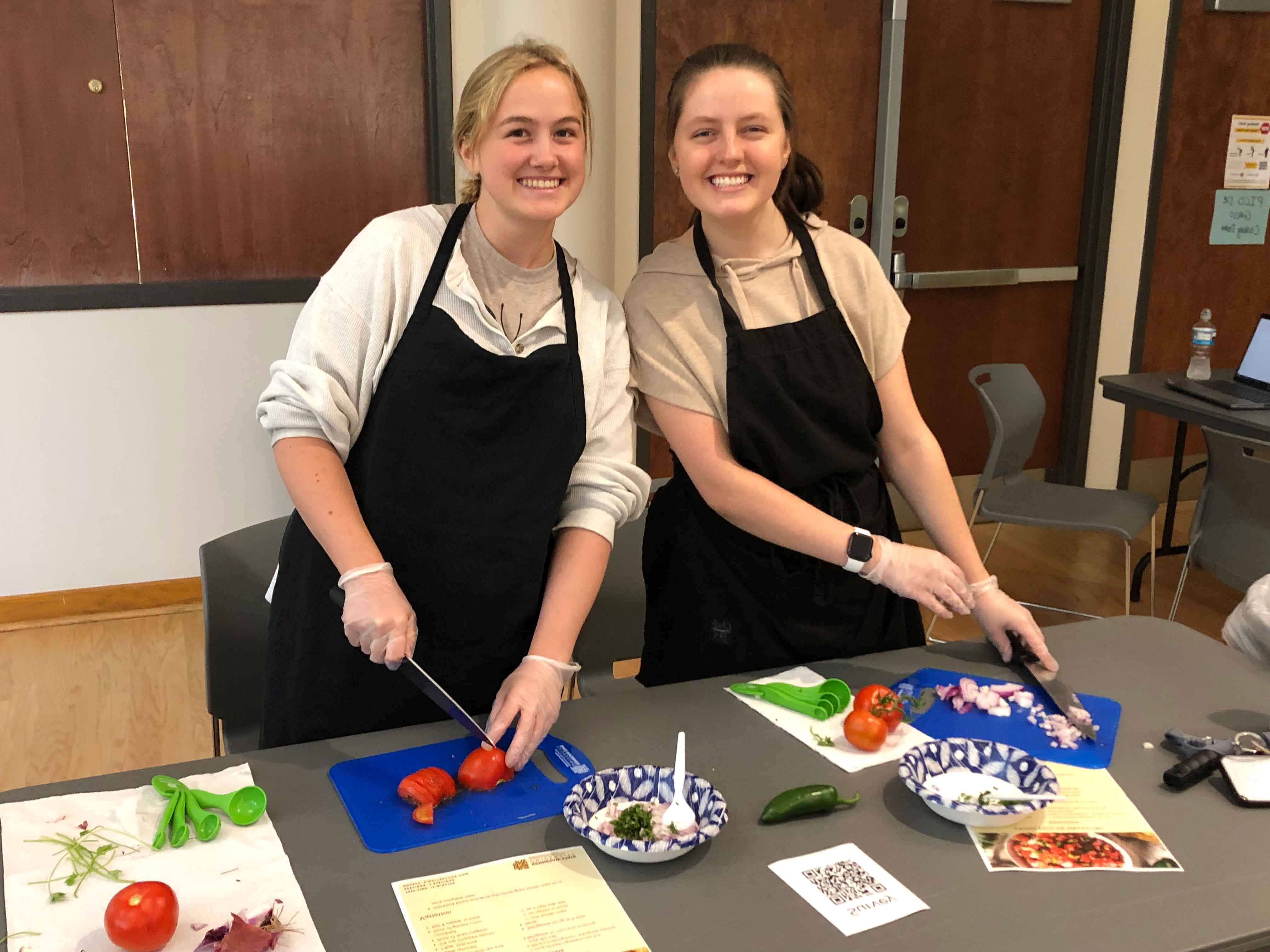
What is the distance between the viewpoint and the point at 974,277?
422 centimetres

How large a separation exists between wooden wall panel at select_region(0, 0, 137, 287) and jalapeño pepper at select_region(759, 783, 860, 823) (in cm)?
289

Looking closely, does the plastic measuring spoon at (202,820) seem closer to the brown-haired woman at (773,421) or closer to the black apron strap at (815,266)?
A: the brown-haired woman at (773,421)

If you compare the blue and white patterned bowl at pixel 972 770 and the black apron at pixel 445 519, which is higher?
the black apron at pixel 445 519

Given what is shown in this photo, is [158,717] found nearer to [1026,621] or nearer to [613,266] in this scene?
[613,266]

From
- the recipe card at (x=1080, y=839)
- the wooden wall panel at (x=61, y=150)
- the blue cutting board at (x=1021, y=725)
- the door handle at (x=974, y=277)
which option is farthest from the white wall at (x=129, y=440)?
the recipe card at (x=1080, y=839)

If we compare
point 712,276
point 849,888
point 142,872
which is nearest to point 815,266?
point 712,276

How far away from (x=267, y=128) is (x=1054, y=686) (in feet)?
9.35

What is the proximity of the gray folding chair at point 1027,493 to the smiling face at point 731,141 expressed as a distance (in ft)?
6.48

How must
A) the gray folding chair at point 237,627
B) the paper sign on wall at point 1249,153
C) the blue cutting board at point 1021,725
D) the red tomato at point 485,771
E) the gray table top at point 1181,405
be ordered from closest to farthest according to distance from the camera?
the red tomato at point 485,771 → the blue cutting board at point 1021,725 → the gray folding chair at point 237,627 → the gray table top at point 1181,405 → the paper sign on wall at point 1249,153

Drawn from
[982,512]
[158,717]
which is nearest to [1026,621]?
[982,512]

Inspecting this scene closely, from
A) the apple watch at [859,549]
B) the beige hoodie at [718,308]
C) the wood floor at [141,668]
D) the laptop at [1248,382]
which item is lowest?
the wood floor at [141,668]

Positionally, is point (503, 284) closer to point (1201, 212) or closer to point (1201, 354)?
point (1201, 354)

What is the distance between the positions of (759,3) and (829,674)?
2.90 m

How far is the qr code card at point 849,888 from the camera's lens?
3.26 ft
